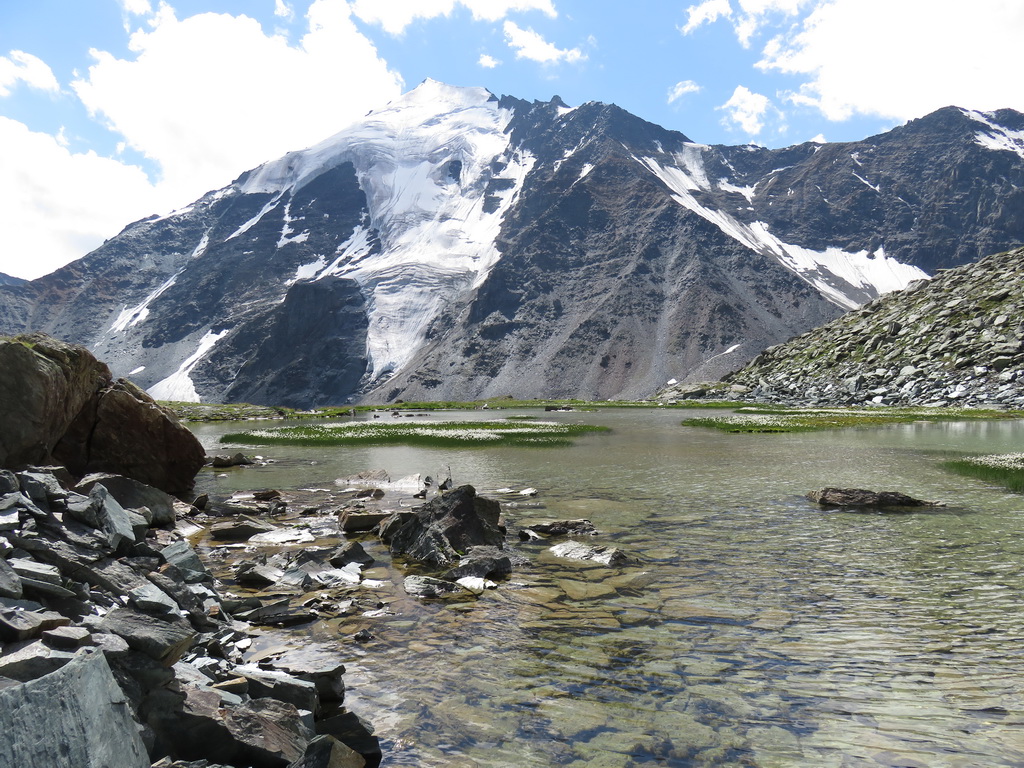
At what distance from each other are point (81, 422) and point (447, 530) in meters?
17.6

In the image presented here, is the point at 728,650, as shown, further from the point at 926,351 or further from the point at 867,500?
the point at 926,351

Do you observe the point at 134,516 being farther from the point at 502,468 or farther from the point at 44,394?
the point at 502,468

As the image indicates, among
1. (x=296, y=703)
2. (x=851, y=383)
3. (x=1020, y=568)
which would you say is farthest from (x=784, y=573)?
(x=851, y=383)

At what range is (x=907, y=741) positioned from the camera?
273 inches

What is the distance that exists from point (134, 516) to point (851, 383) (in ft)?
341

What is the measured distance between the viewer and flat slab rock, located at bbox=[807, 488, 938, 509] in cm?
2044

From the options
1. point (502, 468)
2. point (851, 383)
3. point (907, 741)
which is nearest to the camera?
point (907, 741)

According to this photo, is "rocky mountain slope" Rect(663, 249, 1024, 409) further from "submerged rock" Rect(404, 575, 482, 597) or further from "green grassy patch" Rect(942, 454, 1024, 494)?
"submerged rock" Rect(404, 575, 482, 597)

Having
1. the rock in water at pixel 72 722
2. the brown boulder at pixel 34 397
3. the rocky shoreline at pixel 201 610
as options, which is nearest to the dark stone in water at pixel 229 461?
the brown boulder at pixel 34 397

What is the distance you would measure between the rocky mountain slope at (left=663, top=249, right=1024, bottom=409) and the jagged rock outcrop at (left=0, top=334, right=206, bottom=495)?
291ft

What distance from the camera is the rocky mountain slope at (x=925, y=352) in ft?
261

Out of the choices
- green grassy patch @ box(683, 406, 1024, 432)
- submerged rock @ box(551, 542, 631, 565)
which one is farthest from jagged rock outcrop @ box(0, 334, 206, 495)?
green grassy patch @ box(683, 406, 1024, 432)

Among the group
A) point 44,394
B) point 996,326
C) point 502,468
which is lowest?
point 502,468

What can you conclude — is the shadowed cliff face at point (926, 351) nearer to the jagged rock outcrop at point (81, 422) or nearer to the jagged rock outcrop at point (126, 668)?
the jagged rock outcrop at point (81, 422)
